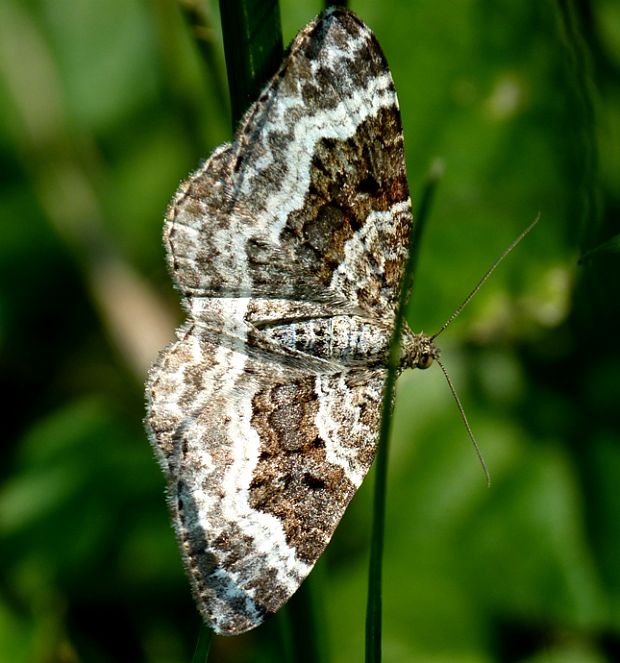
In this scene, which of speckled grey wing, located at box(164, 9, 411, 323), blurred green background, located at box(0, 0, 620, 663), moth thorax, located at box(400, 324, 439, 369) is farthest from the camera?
blurred green background, located at box(0, 0, 620, 663)

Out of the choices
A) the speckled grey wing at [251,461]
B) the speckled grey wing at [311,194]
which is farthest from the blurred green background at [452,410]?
the speckled grey wing at [251,461]

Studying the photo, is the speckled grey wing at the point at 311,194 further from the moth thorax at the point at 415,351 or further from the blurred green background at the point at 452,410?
the blurred green background at the point at 452,410

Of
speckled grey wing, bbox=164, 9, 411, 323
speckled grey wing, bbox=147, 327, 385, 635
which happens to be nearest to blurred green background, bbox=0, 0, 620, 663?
speckled grey wing, bbox=164, 9, 411, 323

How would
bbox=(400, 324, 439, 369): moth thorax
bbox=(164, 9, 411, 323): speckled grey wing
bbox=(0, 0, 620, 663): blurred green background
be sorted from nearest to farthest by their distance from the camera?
1. bbox=(164, 9, 411, 323): speckled grey wing
2. bbox=(400, 324, 439, 369): moth thorax
3. bbox=(0, 0, 620, 663): blurred green background

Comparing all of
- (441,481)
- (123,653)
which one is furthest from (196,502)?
(441,481)

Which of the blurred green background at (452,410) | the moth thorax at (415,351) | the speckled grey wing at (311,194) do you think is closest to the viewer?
the speckled grey wing at (311,194)

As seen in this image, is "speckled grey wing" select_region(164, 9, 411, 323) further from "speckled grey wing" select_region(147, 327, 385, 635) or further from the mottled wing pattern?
"speckled grey wing" select_region(147, 327, 385, 635)
